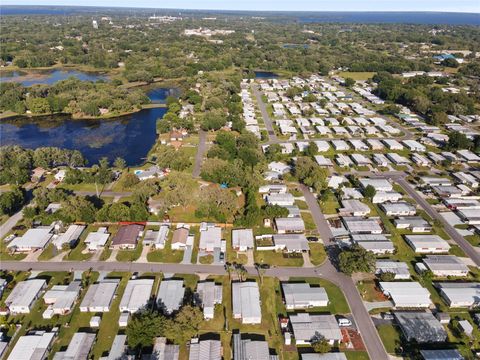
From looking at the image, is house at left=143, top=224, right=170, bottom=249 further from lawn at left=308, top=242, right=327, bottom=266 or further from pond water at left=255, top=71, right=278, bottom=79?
pond water at left=255, top=71, right=278, bottom=79

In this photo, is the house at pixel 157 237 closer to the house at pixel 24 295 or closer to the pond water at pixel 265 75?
the house at pixel 24 295

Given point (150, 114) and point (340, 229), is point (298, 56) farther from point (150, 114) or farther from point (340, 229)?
point (340, 229)

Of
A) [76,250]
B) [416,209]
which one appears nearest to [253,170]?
[416,209]

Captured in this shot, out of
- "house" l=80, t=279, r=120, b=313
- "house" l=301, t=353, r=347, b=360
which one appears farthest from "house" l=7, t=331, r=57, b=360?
"house" l=301, t=353, r=347, b=360

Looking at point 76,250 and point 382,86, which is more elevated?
point 382,86

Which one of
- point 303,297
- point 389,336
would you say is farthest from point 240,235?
point 389,336

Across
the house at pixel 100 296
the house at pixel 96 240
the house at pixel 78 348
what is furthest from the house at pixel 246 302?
the house at pixel 96 240
